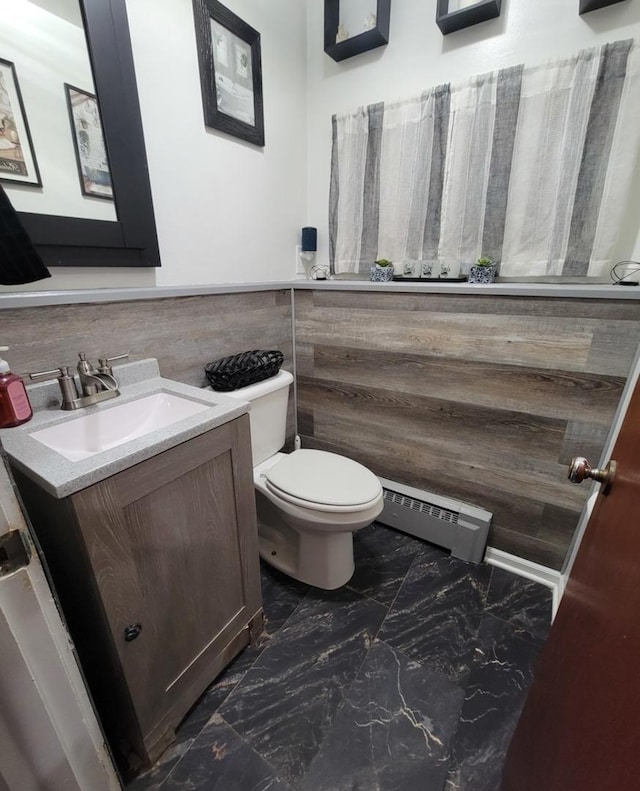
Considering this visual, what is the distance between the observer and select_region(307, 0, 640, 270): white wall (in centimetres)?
115

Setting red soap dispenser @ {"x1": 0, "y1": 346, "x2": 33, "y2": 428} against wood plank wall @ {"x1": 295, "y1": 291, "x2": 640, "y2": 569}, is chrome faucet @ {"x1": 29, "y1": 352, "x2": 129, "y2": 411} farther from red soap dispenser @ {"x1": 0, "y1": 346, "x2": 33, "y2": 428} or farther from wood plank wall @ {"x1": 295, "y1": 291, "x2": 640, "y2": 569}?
wood plank wall @ {"x1": 295, "y1": 291, "x2": 640, "y2": 569}

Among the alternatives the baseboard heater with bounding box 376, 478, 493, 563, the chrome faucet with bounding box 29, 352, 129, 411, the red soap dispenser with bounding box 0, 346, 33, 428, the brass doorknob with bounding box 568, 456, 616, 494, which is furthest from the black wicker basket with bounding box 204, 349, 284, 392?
the brass doorknob with bounding box 568, 456, 616, 494

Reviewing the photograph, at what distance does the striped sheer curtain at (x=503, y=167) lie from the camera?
115cm

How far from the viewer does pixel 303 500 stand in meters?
1.23

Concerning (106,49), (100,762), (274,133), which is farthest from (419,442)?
(106,49)

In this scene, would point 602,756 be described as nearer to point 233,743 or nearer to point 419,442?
point 233,743

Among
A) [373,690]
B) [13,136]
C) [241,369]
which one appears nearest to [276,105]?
[13,136]

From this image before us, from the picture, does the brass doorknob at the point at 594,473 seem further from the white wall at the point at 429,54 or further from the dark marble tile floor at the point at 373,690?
the white wall at the point at 429,54

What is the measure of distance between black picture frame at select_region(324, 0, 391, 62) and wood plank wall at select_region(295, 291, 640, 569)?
3.27 feet

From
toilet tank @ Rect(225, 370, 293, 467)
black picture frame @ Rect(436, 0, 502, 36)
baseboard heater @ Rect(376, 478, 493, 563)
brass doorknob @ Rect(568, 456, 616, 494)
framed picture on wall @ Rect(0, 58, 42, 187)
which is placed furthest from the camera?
baseboard heater @ Rect(376, 478, 493, 563)

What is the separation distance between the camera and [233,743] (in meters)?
0.96

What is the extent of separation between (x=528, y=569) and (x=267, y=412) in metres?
1.29

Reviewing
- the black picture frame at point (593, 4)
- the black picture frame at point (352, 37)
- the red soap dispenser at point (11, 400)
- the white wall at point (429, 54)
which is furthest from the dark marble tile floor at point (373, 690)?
the black picture frame at point (352, 37)

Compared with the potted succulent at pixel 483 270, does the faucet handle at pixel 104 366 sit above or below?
below
